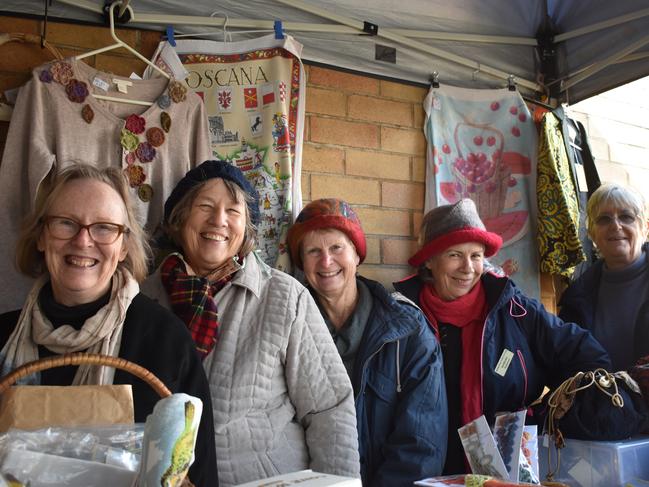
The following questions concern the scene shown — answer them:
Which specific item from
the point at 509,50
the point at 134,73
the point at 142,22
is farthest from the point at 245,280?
the point at 509,50

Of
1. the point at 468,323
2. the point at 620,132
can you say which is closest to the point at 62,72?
the point at 468,323

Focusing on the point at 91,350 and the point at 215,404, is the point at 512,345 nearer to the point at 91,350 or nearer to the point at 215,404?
the point at 215,404

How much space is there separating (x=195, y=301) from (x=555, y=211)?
6.37 ft

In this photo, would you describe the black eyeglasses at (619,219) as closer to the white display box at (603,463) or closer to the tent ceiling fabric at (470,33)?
the tent ceiling fabric at (470,33)

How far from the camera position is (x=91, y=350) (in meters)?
1.53

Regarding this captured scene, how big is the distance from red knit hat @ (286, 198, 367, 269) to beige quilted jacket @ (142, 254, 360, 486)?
1.31ft

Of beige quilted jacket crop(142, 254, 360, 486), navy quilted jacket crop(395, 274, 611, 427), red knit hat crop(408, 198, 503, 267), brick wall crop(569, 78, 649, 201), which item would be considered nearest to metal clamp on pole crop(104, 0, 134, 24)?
beige quilted jacket crop(142, 254, 360, 486)

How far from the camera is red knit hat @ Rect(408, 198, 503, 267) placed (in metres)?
2.48

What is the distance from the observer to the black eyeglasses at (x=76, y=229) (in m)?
1.63

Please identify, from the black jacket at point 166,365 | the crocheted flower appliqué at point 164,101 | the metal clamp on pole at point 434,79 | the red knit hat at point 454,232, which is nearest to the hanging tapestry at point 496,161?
the metal clamp on pole at point 434,79

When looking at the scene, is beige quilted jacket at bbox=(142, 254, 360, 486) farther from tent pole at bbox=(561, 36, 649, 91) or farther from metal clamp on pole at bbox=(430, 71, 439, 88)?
tent pole at bbox=(561, 36, 649, 91)

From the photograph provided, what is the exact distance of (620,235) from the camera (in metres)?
2.74

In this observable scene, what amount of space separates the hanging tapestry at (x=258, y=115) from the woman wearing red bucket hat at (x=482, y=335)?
0.61 meters

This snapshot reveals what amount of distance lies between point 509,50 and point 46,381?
2.58 meters
